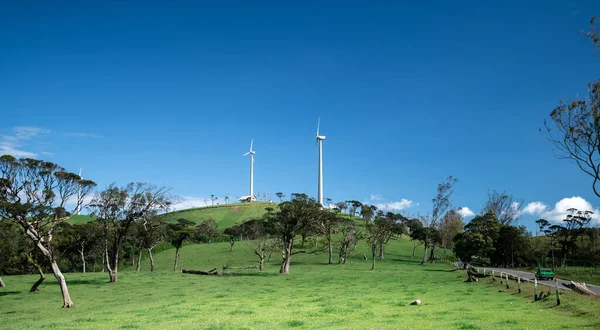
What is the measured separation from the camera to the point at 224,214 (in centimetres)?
17588

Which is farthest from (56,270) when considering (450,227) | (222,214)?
(222,214)

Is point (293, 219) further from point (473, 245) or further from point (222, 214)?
point (222, 214)

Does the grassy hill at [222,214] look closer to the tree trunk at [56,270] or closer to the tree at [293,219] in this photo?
the tree at [293,219]

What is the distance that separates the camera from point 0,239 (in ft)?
208

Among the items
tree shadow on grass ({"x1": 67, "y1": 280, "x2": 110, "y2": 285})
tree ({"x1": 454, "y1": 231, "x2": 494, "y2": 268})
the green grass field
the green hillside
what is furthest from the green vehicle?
the green hillside

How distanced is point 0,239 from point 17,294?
24284 millimetres

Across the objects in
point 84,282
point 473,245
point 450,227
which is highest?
point 450,227

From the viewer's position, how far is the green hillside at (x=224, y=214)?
164m

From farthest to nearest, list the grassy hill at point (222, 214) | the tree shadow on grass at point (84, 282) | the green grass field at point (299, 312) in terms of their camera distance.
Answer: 1. the grassy hill at point (222, 214)
2. the tree shadow on grass at point (84, 282)
3. the green grass field at point (299, 312)

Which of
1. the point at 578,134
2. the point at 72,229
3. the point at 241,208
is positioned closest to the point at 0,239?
the point at 72,229

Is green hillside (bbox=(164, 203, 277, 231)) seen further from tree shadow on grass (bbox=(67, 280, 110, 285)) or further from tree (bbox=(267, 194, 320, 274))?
tree shadow on grass (bbox=(67, 280, 110, 285))

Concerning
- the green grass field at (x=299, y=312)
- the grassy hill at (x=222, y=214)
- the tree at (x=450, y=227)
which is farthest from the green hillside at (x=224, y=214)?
the green grass field at (x=299, y=312)

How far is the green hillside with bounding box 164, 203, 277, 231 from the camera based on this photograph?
16400 cm

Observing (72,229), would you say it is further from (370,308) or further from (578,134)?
(578,134)
